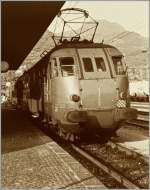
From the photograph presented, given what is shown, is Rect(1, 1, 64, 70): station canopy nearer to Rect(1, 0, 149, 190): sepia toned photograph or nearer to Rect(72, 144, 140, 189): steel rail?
Rect(1, 0, 149, 190): sepia toned photograph

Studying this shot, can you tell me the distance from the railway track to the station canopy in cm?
481

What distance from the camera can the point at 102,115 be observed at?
12.0 metres

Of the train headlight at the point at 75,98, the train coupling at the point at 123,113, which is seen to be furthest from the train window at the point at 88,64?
the train coupling at the point at 123,113

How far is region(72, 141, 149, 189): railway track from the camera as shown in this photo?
8102 millimetres

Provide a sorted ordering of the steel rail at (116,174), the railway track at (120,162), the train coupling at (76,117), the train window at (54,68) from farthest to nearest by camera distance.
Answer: the train window at (54,68)
the train coupling at (76,117)
the railway track at (120,162)
the steel rail at (116,174)

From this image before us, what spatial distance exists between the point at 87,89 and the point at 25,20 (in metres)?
6.73

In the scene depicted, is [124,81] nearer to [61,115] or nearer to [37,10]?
[61,115]

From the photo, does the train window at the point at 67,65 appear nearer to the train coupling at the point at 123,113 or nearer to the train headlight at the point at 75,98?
the train headlight at the point at 75,98

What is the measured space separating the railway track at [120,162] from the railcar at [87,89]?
63cm

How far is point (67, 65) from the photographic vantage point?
12.8m

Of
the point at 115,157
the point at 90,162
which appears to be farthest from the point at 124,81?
the point at 90,162

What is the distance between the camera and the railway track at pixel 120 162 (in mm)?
8102

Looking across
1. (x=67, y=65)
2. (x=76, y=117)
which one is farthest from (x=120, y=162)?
(x=67, y=65)

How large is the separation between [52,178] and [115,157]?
11.0 feet
